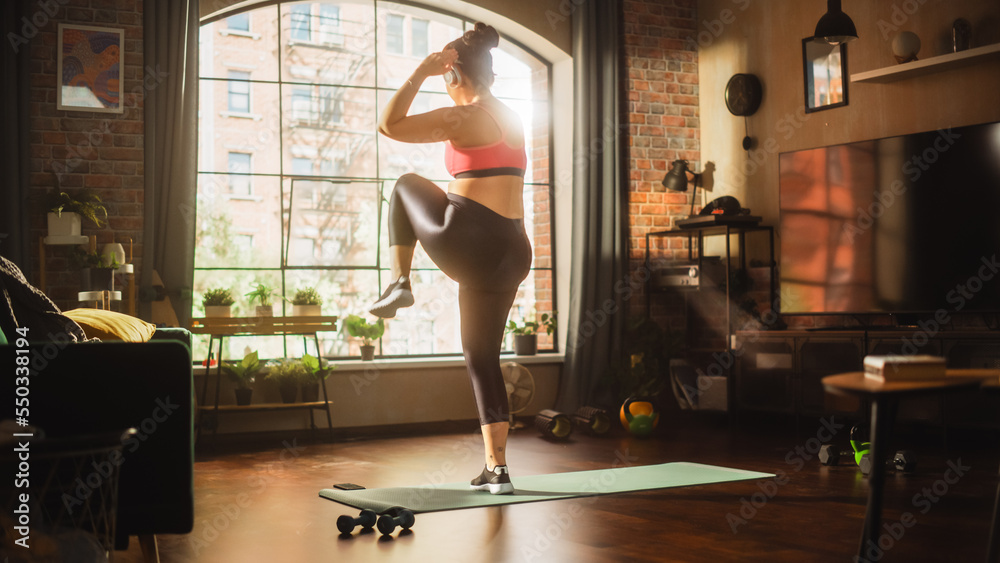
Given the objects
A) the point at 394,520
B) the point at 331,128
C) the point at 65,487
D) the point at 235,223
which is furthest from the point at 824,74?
the point at 65,487

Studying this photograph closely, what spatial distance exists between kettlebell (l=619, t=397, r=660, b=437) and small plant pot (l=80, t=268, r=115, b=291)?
299 centimetres

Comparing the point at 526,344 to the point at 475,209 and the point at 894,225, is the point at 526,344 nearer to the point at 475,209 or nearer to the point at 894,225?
the point at 894,225

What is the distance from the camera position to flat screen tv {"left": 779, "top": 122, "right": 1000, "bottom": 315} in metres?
4.82

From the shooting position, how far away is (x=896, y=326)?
511cm

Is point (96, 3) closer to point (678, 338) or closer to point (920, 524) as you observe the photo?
point (678, 338)

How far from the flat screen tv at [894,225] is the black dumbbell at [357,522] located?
345cm

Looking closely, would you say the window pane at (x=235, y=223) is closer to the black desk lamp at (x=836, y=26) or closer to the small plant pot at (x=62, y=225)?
the small plant pot at (x=62, y=225)

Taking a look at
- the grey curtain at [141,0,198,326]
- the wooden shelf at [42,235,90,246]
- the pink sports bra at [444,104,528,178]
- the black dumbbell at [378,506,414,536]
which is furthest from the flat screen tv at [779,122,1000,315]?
the wooden shelf at [42,235,90,246]

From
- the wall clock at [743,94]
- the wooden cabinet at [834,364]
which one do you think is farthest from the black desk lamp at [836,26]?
the wooden cabinet at [834,364]

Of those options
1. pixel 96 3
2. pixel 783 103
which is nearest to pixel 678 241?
pixel 783 103

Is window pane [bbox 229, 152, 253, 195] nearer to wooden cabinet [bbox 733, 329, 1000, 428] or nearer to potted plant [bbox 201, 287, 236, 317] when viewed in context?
potted plant [bbox 201, 287, 236, 317]

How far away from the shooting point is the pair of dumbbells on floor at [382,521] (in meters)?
2.84

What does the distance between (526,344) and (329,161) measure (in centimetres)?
240

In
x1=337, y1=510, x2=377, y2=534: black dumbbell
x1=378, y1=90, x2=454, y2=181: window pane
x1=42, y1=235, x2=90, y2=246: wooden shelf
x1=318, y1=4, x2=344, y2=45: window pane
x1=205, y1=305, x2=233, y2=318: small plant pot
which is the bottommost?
x1=337, y1=510, x2=377, y2=534: black dumbbell
